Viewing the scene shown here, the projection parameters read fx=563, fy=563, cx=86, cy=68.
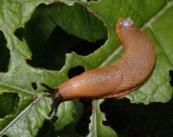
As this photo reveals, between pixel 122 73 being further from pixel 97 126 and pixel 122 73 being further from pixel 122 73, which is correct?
pixel 97 126

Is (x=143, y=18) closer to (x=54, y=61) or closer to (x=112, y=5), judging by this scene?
(x=112, y=5)

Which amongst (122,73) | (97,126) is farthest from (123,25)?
(97,126)

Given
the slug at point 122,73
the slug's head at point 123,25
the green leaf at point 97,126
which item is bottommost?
the green leaf at point 97,126

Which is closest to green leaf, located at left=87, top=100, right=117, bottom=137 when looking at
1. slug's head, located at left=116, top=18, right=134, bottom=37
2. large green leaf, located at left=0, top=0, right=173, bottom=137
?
large green leaf, located at left=0, top=0, right=173, bottom=137

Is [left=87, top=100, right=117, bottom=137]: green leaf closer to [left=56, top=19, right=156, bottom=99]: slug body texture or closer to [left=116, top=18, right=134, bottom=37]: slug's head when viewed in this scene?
[left=56, top=19, right=156, bottom=99]: slug body texture

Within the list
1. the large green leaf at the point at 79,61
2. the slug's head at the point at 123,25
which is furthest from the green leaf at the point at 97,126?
the slug's head at the point at 123,25

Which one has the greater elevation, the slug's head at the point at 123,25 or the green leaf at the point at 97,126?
the slug's head at the point at 123,25

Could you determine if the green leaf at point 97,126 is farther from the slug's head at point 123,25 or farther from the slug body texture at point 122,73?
the slug's head at point 123,25
